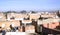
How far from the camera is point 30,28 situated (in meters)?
16.6

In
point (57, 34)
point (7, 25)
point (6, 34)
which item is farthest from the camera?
point (7, 25)

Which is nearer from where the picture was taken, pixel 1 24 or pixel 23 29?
pixel 23 29

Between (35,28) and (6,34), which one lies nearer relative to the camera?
(6,34)

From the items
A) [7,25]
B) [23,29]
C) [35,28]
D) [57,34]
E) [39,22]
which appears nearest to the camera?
[57,34]

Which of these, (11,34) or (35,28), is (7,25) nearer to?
(35,28)

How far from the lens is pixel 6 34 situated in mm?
12211

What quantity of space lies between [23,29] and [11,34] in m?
3.93

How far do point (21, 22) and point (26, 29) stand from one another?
7.53 meters

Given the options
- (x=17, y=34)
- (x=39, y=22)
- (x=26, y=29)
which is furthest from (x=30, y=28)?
(x=17, y=34)

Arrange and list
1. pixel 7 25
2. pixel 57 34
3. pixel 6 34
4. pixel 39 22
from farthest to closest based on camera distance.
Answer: pixel 7 25
pixel 39 22
pixel 6 34
pixel 57 34

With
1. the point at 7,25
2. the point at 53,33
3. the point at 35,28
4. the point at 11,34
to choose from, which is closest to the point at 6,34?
the point at 11,34

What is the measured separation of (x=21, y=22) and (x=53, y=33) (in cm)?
1442

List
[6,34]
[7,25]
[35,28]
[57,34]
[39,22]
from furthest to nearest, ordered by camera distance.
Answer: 1. [7,25]
2. [39,22]
3. [35,28]
4. [6,34]
5. [57,34]

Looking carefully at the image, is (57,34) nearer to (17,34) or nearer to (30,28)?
(17,34)
